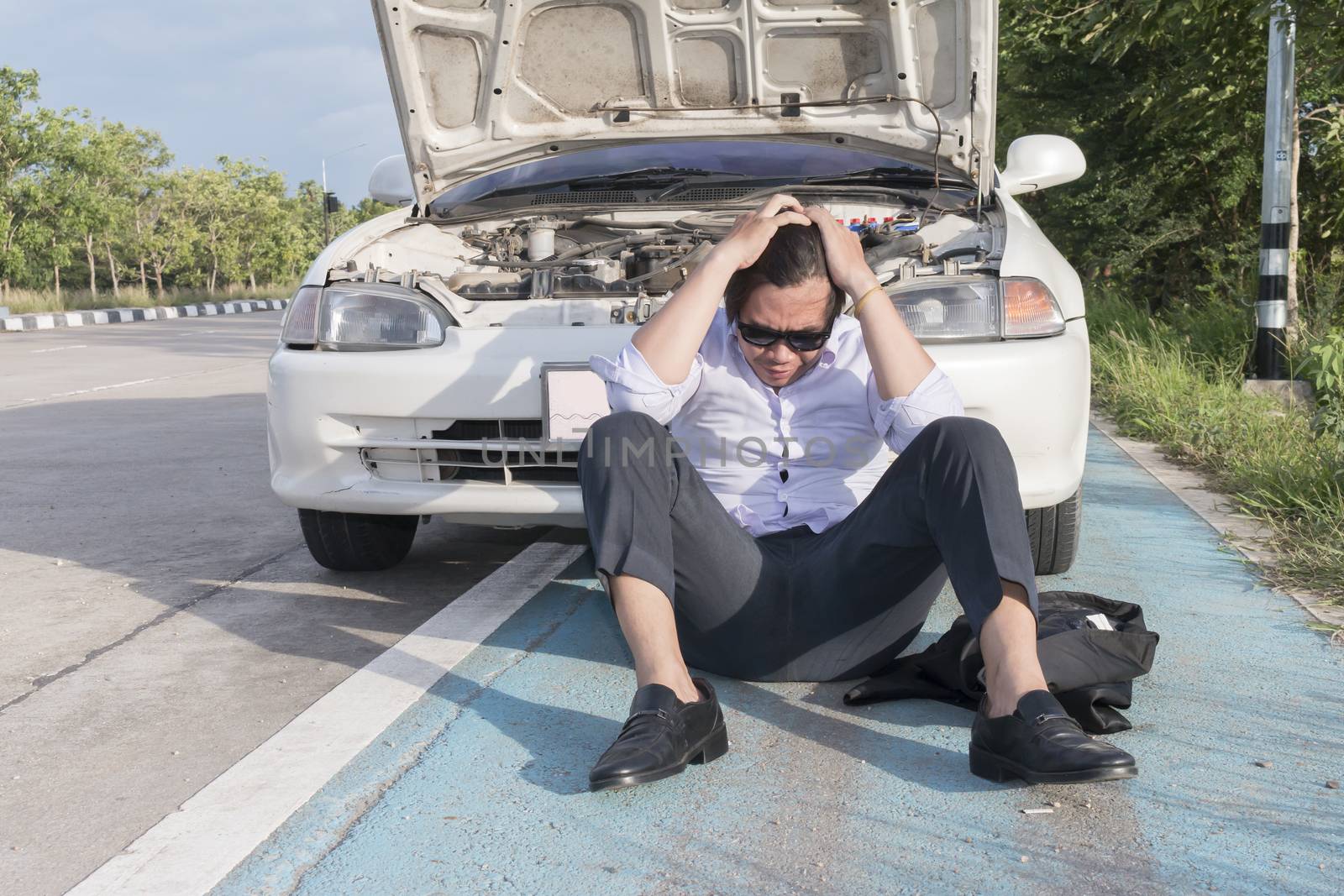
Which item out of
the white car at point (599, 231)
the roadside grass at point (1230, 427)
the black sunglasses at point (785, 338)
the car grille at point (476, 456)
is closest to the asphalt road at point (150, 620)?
the white car at point (599, 231)

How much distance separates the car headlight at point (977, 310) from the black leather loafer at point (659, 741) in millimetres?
1376

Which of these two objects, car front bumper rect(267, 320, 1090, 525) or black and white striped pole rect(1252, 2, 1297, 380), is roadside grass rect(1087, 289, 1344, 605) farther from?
car front bumper rect(267, 320, 1090, 525)

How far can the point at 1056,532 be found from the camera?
163 inches

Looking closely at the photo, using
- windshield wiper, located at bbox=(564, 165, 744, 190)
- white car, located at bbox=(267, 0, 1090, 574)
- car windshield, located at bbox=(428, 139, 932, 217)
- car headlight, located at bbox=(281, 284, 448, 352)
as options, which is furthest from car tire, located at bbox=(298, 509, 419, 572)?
windshield wiper, located at bbox=(564, 165, 744, 190)

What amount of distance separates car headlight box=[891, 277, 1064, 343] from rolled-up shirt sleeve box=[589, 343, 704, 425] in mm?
926

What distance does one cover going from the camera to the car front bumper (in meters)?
3.64

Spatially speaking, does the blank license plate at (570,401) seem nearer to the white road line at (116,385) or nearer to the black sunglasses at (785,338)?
the black sunglasses at (785,338)

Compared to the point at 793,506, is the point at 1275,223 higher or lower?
higher

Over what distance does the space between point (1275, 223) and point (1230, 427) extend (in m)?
2.77

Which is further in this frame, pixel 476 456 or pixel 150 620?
pixel 150 620

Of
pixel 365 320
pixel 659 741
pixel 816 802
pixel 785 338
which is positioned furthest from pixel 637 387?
pixel 365 320

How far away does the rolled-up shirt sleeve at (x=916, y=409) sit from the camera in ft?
9.69

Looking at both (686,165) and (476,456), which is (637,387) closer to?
(476,456)

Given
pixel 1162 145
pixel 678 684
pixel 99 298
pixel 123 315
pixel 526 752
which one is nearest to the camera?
pixel 678 684
